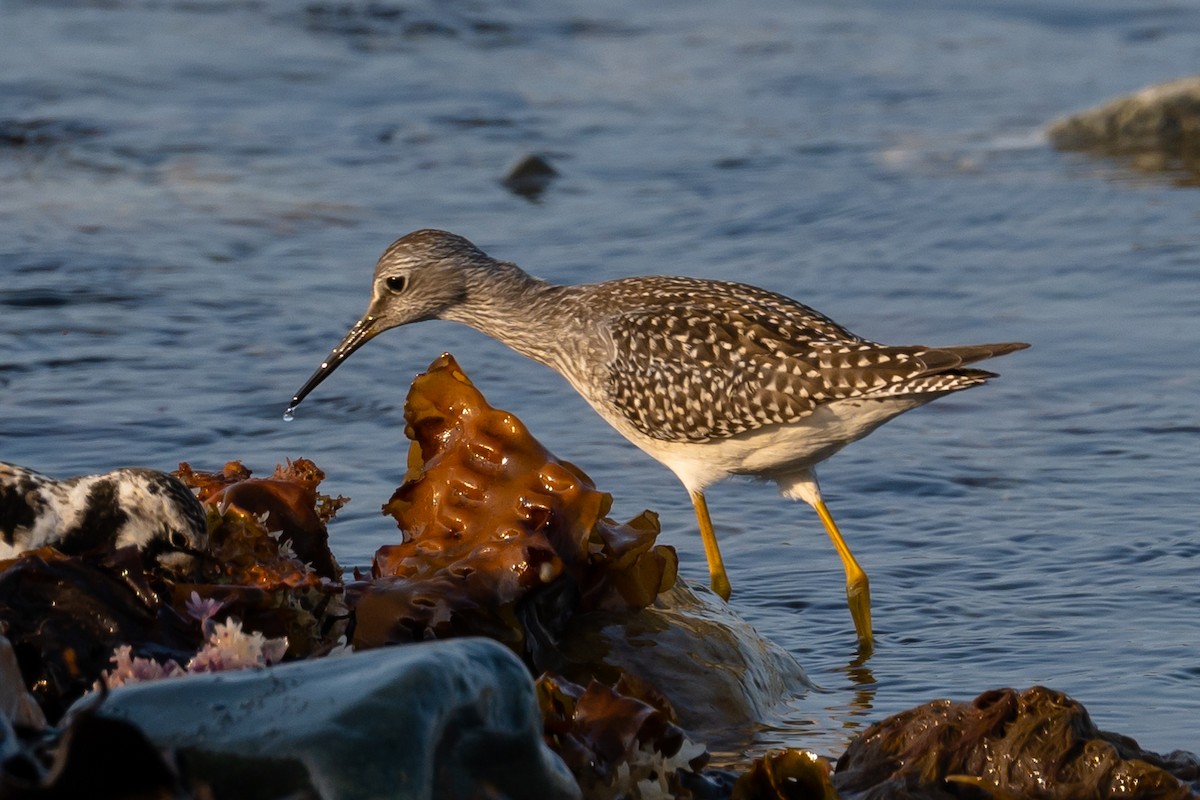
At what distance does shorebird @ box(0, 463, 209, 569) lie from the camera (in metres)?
4.04

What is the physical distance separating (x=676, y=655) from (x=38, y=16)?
43.8 feet

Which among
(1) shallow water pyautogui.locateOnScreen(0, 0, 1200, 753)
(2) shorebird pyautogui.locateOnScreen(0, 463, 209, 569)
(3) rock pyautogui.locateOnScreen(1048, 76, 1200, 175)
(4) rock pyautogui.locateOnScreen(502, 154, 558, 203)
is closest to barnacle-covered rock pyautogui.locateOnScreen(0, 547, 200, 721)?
(2) shorebird pyautogui.locateOnScreen(0, 463, 209, 569)

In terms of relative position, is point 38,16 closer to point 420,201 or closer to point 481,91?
point 481,91

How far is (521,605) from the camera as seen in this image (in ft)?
15.1

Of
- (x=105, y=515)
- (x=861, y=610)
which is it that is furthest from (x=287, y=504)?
(x=861, y=610)

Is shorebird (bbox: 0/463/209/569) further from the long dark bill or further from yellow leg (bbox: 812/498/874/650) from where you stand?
the long dark bill

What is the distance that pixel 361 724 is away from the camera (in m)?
3.01

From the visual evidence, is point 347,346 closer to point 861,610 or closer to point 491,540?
point 861,610

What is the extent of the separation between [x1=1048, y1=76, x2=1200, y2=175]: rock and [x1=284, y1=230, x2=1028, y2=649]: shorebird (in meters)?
6.98

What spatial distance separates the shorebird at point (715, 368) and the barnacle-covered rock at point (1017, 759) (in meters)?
1.78

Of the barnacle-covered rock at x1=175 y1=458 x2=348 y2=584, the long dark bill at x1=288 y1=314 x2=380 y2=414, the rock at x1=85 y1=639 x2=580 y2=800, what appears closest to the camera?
the rock at x1=85 y1=639 x2=580 y2=800

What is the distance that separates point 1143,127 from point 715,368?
7579 mm

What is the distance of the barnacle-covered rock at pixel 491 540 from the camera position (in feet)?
14.6

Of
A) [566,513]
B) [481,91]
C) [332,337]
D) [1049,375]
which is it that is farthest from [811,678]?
[481,91]
